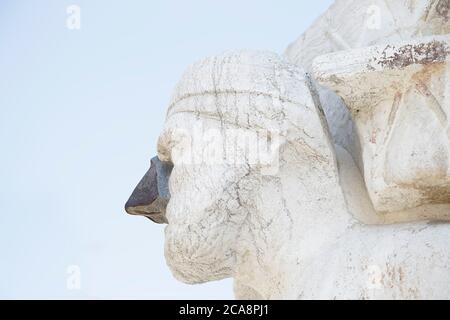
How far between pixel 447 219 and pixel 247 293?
Answer: 2.79ft

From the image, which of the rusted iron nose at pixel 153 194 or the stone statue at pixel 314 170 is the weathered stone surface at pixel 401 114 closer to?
the stone statue at pixel 314 170

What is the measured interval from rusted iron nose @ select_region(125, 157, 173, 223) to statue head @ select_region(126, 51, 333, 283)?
145 mm

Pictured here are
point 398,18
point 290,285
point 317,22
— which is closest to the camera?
point 290,285

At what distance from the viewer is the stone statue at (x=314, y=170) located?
2.89 m

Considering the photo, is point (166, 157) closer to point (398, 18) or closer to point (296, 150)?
point (296, 150)

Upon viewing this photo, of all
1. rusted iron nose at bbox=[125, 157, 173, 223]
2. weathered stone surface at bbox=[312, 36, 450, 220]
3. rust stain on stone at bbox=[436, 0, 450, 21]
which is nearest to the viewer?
weathered stone surface at bbox=[312, 36, 450, 220]

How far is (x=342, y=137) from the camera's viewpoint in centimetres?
349

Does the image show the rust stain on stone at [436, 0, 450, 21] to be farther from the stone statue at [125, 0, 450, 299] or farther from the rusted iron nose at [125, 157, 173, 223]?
the rusted iron nose at [125, 157, 173, 223]

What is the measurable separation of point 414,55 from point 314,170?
1.68ft

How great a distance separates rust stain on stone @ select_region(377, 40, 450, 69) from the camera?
2.89 meters

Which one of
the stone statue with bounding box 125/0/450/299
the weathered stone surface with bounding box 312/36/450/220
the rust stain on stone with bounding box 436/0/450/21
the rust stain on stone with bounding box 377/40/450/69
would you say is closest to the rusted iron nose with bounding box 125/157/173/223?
the stone statue with bounding box 125/0/450/299

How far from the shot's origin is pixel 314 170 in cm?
319
